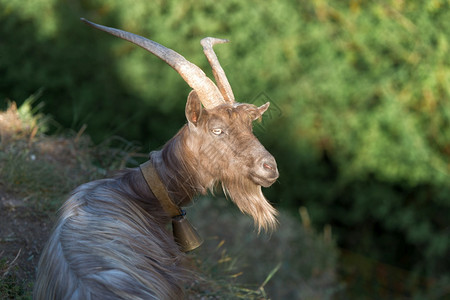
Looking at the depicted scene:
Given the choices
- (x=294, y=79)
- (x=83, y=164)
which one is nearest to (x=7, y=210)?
(x=83, y=164)

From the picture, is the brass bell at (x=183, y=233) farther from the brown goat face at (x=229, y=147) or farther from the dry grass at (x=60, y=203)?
the dry grass at (x=60, y=203)

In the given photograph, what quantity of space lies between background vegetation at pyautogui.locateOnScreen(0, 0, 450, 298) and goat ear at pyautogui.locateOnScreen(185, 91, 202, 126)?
3803mm

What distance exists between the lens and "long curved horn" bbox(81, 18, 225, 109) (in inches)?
123

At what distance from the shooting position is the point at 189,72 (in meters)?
3.12

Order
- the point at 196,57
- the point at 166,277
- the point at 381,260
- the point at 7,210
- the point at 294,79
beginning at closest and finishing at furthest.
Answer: the point at 166,277, the point at 7,210, the point at 196,57, the point at 294,79, the point at 381,260

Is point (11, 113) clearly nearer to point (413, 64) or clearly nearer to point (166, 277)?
point (166, 277)

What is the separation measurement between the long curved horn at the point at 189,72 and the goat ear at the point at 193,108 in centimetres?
9

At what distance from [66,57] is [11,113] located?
2.26 meters

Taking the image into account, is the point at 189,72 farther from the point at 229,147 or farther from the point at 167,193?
the point at 167,193

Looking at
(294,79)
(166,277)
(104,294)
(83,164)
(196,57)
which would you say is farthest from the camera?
(294,79)

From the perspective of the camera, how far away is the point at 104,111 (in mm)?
7285

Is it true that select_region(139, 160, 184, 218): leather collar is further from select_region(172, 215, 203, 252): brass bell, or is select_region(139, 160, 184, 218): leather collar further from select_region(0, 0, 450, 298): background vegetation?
select_region(0, 0, 450, 298): background vegetation

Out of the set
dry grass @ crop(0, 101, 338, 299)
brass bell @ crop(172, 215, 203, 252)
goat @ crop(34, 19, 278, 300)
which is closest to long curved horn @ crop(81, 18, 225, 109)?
goat @ crop(34, 19, 278, 300)

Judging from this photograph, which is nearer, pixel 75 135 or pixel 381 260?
pixel 75 135
